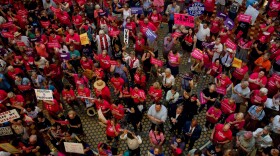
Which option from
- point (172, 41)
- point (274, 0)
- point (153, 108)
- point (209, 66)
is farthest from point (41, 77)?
point (274, 0)

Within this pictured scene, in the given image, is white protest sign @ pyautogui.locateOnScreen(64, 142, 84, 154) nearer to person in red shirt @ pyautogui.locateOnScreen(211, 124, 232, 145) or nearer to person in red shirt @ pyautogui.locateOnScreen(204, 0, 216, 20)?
person in red shirt @ pyautogui.locateOnScreen(211, 124, 232, 145)

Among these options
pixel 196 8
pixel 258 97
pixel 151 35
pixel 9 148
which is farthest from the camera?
pixel 196 8

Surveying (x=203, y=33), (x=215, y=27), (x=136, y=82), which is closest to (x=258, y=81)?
(x=203, y=33)

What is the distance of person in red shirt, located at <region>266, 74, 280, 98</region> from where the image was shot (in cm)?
986

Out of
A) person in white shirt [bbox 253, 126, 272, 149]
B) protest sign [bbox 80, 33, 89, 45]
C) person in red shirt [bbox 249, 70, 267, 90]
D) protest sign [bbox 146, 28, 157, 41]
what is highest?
protest sign [bbox 146, 28, 157, 41]

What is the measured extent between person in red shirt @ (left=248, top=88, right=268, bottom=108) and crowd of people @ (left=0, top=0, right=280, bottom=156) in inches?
1.4

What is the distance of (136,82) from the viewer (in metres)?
10.5

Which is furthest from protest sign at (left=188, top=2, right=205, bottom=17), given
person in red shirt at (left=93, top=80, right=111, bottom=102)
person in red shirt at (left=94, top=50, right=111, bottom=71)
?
person in red shirt at (left=93, top=80, right=111, bottom=102)

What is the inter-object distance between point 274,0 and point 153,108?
805cm

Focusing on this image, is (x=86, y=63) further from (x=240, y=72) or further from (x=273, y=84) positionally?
(x=273, y=84)

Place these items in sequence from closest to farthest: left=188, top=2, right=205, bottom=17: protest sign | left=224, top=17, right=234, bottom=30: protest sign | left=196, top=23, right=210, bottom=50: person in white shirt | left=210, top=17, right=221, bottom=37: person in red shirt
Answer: left=224, top=17, right=234, bottom=30: protest sign < left=196, top=23, right=210, bottom=50: person in white shirt < left=188, top=2, right=205, bottom=17: protest sign < left=210, top=17, right=221, bottom=37: person in red shirt

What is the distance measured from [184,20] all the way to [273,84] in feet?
13.2

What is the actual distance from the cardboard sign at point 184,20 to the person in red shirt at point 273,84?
3.57 meters

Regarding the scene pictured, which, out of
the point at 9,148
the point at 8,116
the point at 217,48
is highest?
the point at 217,48
